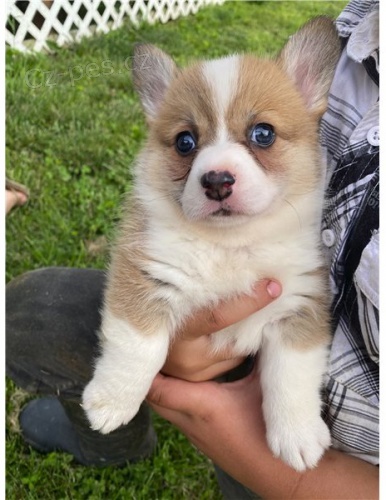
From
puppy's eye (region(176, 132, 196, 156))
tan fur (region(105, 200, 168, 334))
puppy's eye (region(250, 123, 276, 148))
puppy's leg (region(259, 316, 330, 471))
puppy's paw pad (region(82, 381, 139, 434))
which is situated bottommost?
puppy's paw pad (region(82, 381, 139, 434))

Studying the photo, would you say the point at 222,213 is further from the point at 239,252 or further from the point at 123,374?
the point at 123,374

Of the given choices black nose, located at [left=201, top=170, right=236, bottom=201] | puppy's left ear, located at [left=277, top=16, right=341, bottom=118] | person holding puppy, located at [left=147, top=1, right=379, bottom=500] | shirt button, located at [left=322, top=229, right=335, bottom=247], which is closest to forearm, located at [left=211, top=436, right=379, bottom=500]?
person holding puppy, located at [left=147, top=1, right=379, bottom=500]

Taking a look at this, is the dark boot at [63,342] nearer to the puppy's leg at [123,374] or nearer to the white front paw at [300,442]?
the puppy's leg at [123,374]

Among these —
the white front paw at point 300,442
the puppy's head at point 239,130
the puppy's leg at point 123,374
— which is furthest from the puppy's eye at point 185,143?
the white front paw at point 300,442

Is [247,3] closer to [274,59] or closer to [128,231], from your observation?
[274,59]

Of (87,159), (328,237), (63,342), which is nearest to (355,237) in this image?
(328,237)

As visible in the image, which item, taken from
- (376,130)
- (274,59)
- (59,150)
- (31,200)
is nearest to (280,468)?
(376,130)

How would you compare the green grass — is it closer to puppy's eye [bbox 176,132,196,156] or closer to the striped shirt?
the striped shirt
